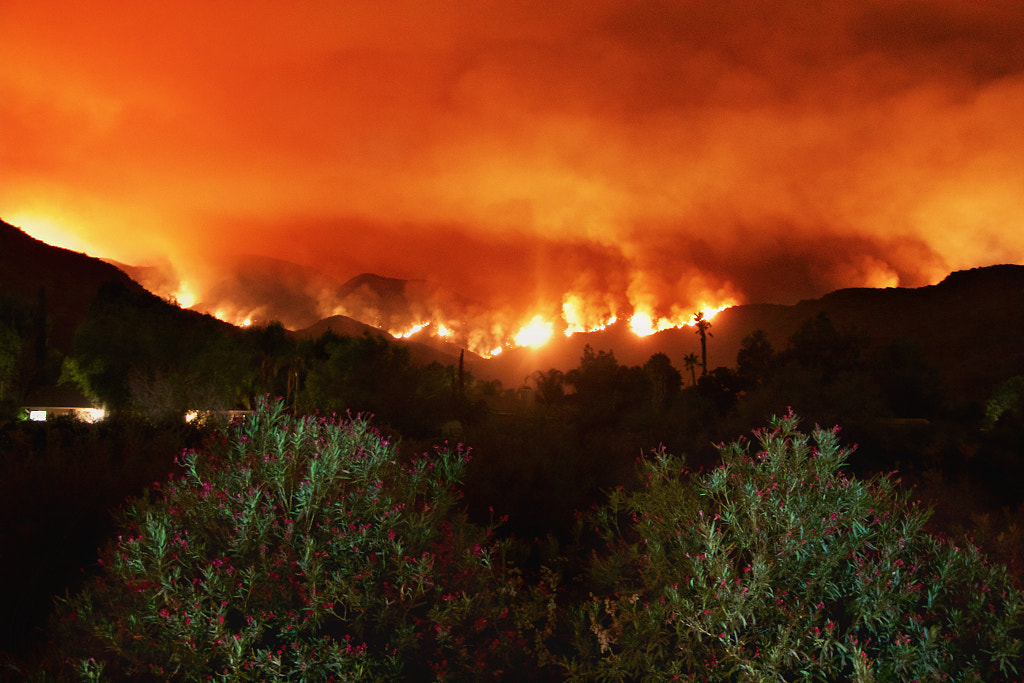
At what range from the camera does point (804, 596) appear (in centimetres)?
559

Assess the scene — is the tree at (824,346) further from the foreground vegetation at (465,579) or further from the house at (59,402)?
the foreground vegetation at (465,579)

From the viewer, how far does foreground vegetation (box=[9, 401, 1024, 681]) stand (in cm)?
527

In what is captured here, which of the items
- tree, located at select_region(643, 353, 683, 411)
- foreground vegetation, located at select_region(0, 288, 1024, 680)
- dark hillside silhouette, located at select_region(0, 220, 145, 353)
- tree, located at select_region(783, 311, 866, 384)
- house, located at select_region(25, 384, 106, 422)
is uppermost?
dark hillside silhouette, located at select_region(0, 220, 145, 353)

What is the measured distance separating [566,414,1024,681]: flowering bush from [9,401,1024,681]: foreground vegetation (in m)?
0.02

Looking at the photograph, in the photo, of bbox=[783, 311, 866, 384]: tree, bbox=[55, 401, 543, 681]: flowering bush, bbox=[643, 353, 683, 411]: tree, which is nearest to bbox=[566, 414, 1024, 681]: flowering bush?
bbox=[55, 401, 543, 681]: flowering bush

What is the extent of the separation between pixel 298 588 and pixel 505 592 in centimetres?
204

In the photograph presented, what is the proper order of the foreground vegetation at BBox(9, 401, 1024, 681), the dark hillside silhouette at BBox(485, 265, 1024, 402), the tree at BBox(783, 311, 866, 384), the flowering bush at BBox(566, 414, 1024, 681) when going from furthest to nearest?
1. the dark hillside silhouette at BBox(485, 265, 1024, 402)
2. the tree at BBox(783, 311, 866, 384)
3. the foreground vegetation at BBox(9, 401, 1024, 681)
4. the flowering bush at BBox(566, 414, 1024, 681)

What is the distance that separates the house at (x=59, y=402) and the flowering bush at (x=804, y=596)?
61.6 metres

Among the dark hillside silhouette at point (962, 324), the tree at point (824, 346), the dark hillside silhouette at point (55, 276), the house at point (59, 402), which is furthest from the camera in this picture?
the dark hillside silhouette at point (55, 276)

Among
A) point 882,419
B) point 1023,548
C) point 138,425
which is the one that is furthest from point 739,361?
point 1023,548

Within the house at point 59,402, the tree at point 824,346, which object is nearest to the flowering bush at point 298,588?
the house at point 59,402

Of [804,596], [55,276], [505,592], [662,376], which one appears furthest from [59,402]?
[55,276]

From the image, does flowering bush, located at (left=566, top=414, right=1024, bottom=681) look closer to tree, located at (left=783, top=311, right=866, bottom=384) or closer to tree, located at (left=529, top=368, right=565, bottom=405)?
tree, located at (left=529, top=368, right=565, bottom=405)

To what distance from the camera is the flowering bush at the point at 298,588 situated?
18.1 feet
